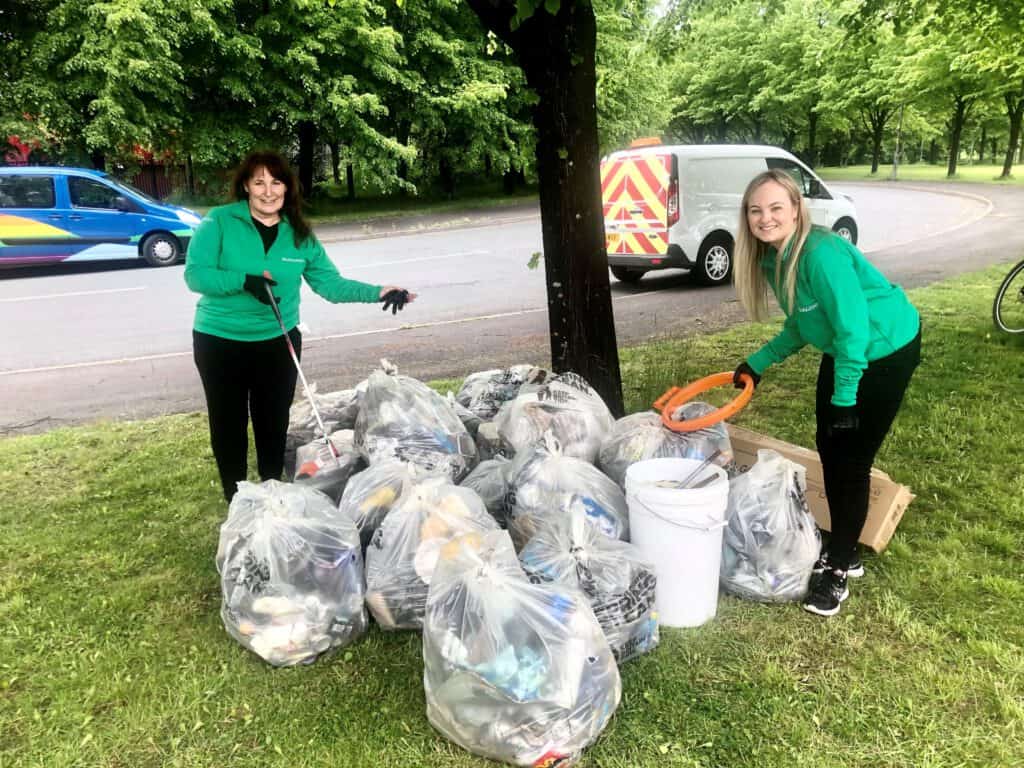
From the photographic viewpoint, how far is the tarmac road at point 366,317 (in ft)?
20.2

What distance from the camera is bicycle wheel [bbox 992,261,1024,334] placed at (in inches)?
243

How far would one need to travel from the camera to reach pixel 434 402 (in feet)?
11.5

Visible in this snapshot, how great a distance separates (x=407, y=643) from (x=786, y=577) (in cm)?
138

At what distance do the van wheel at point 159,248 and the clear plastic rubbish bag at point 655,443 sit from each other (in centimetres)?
1160

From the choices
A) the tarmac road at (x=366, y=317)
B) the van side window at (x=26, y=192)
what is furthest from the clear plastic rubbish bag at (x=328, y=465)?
the van side window at (x=26, y=192)

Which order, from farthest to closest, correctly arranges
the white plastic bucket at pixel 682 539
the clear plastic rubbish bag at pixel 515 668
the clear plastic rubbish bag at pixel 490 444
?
the clear plastic rubbish bag at pixel 490 444 → the white plastic bucket at pixel 682 539 → the clear plastic rubbish bag at pixel 515 668

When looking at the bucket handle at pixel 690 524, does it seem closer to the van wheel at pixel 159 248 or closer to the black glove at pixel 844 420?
the black glove at pixel 844 420

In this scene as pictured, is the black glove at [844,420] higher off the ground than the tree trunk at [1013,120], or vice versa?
the tree trunk at [1013,120]

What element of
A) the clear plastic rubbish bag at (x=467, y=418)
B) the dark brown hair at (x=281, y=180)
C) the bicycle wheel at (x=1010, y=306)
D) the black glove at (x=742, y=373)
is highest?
the dark brown hair at (x=281, y=180)

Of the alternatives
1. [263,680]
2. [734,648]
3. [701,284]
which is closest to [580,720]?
[734,648]

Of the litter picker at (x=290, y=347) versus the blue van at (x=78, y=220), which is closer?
the litter picker at (x=290, y=347)

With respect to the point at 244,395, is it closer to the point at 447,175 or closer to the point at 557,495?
the point at 557,495

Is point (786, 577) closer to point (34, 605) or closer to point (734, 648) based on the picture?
point (734, 648)

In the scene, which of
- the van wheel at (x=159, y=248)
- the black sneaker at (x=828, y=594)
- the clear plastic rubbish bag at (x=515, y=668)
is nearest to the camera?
the clear plastic rubbish bag at (x=515, y=668)
